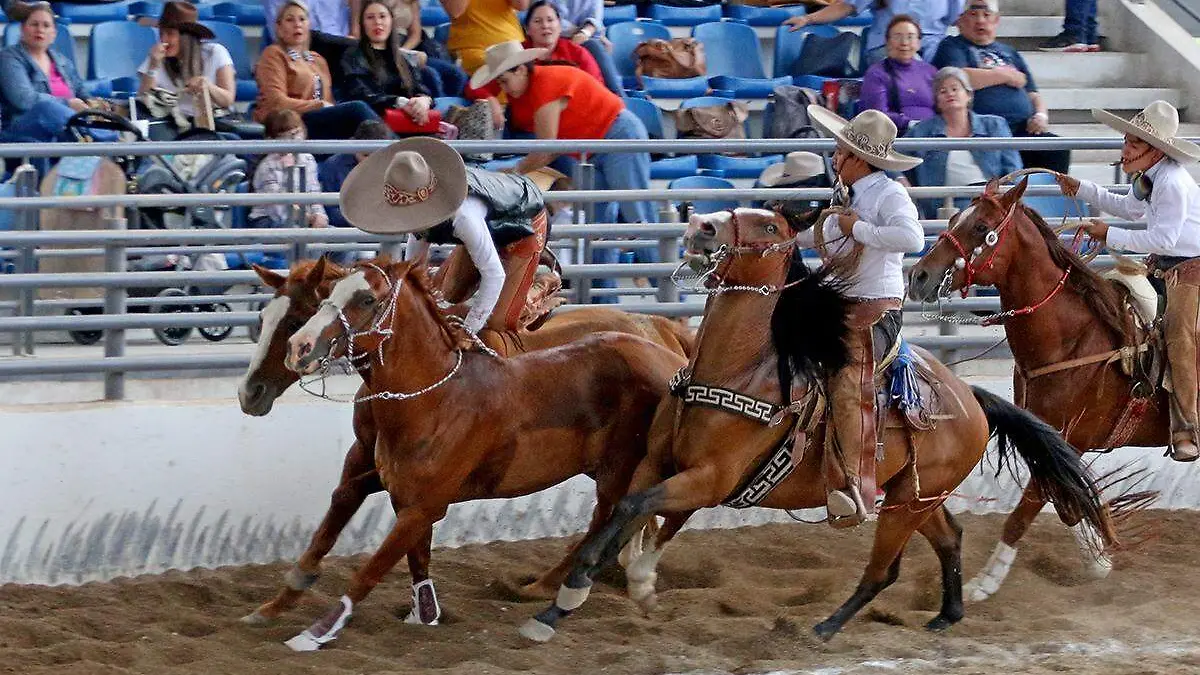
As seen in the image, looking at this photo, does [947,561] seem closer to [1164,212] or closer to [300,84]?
[1164,212]

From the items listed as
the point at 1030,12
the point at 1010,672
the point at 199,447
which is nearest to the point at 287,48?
the point at 199,447

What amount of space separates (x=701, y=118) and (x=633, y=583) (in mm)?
4856

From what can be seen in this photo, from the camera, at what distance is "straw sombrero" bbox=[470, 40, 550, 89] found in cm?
961

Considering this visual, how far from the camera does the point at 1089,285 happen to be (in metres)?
7.41

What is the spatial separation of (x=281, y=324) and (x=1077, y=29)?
31.2ft

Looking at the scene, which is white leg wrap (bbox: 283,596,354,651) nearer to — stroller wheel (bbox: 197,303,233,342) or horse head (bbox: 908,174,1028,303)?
horse head (bbox: 908,174,1028,303)

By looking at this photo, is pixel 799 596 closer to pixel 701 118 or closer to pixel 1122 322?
pixel 1122 322

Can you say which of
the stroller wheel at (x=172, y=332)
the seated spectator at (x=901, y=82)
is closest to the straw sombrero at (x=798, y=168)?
the seated spectator at (x=901, y=82)

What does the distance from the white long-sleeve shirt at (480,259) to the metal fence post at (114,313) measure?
177 cm

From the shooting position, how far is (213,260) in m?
8.74

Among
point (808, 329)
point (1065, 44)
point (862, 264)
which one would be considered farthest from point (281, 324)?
point (1065, 44)

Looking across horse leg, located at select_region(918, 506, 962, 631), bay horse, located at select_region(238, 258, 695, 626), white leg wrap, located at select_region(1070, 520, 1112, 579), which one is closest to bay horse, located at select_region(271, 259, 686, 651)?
bay horse, located at select_region(238, 258, 695, 626)

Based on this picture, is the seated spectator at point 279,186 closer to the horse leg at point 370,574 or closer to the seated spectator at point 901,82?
the horse leg at point 370,574

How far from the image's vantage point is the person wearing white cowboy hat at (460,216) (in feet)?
20.2
